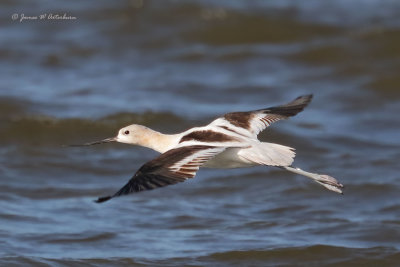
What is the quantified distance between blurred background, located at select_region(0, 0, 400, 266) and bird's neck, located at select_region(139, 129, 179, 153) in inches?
38.6

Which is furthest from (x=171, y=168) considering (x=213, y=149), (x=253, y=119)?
(x=253, y=119)

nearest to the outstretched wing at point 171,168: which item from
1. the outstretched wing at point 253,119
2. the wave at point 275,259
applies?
the outstretched wing at point 253,119

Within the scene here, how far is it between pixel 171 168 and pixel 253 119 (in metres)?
1.71

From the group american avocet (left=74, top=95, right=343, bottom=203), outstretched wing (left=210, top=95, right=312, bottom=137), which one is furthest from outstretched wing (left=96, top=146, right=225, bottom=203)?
outstretched wing (left=210, top=95, right=312, bottom=137)

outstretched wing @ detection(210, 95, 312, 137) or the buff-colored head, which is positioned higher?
outstretched wing @ detection(210, 95, 312, 137)

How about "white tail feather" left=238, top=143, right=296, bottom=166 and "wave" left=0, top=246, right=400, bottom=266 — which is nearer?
"white tail feather" left=238, top=143, right=296, bottom=166

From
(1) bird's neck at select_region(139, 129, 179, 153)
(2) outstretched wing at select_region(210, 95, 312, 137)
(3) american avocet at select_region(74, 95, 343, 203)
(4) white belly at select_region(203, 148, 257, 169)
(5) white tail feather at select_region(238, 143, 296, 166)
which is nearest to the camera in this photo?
(3) american avocet at select_region(74, 95, 343, 203)

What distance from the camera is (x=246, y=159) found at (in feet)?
22.7

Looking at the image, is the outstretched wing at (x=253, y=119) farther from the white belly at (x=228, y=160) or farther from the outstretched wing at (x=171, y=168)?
the outstretched wing at (x=171, y=168)

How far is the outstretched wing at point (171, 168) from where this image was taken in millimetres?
5879

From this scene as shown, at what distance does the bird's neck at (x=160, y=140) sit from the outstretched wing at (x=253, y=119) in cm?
40

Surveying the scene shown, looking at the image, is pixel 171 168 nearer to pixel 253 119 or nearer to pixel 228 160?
pixel 228 160

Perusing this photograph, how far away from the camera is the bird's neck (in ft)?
23.7

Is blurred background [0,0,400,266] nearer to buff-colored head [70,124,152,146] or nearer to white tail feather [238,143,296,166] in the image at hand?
buff-colored head [70,124,152,146]
